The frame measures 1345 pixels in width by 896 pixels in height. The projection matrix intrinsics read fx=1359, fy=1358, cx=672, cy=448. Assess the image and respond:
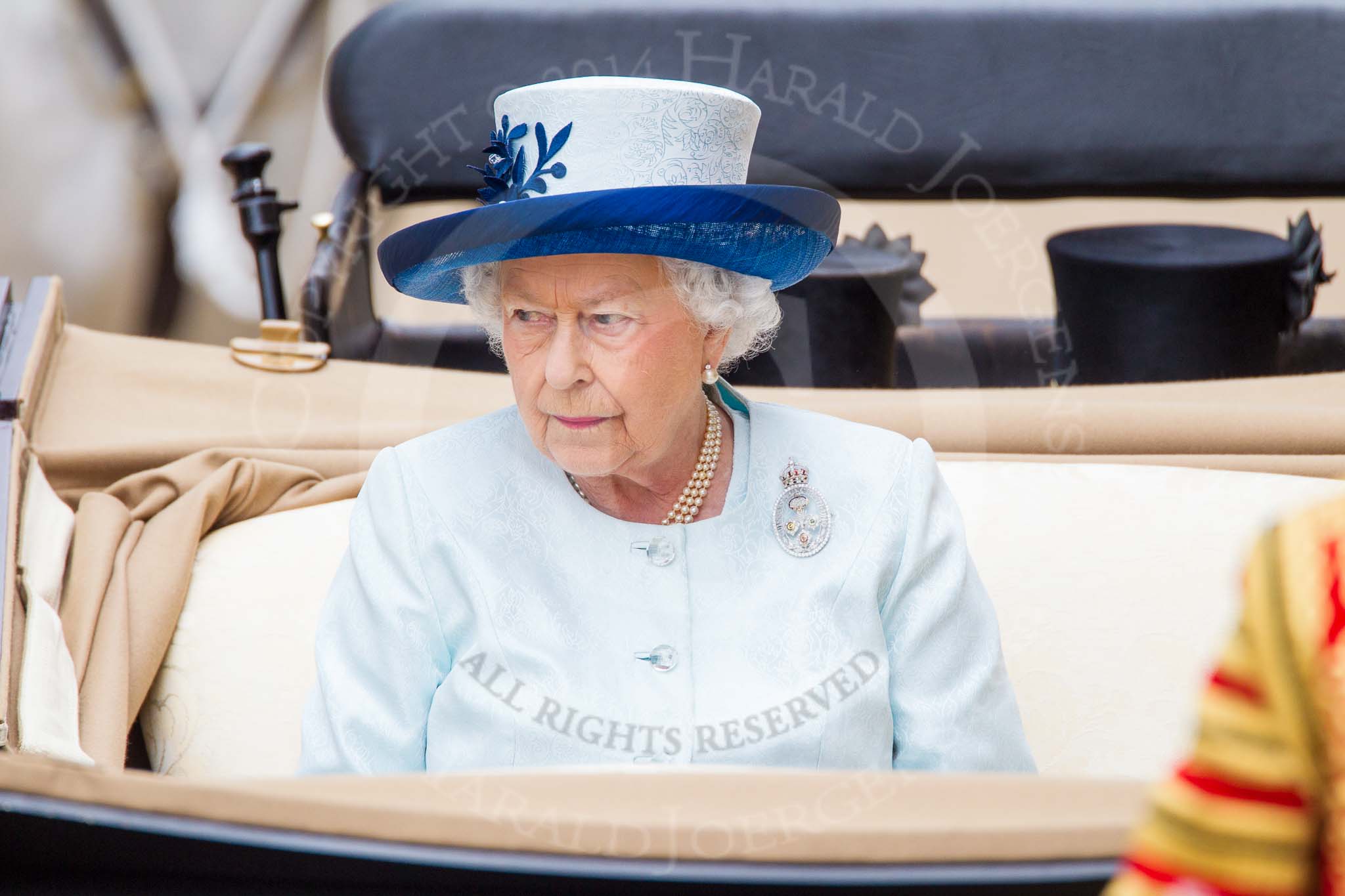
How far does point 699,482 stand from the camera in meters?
1.50

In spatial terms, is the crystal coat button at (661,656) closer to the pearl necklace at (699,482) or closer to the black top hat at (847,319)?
the pearl necklace at (699,482)

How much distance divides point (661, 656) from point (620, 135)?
52cm

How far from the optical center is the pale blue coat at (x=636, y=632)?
4.46 feet

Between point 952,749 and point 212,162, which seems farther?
point 212,162

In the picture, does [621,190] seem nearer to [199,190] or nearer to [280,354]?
[280,354]

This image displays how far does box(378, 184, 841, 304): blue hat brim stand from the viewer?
127 centimetres

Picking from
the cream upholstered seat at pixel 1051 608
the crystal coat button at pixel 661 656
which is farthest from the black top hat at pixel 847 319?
the crystal coat button at pixel 661 656

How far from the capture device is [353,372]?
2525 millimetres

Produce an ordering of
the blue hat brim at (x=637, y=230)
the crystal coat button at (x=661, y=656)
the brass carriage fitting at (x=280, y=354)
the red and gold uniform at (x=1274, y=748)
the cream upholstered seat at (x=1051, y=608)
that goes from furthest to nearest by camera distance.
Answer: the brass carriage fitting at (x=280, y=354) → the cream upholstered seat at (x=1051, y=608) → the crystal coat button at (x=661, y=656) → the blue hat brim at (x=637, y=230) → the red and gold uniform at (x=1274, y=748)

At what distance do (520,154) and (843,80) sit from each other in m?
1.97

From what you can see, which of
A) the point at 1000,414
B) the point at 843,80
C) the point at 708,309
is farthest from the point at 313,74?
the point at 708,309

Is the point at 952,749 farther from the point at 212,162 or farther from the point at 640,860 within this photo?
the point at 212,162

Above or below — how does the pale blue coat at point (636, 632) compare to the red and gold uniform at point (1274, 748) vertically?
below

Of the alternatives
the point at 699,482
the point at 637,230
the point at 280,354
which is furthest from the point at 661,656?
the point at 280,354
